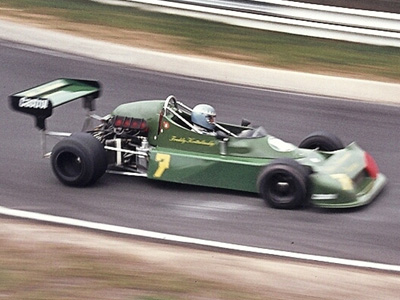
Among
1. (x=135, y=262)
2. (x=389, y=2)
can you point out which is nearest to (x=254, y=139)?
(x=135, y=262)

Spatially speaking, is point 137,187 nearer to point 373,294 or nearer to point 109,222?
point 109,222

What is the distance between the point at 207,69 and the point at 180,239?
20.2 feet

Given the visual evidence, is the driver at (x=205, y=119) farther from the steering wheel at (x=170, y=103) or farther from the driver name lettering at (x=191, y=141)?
the steering wheel at (x=170, y=103)

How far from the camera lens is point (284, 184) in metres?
9.38

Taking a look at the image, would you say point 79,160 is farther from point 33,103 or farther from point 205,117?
point 205,117

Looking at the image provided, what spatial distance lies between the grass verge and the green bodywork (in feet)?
15.5

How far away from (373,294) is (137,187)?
11.2ft

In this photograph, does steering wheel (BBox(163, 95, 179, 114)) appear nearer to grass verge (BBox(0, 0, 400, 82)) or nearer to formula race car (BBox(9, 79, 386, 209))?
formula race car (BBox(9, 79, 386, 209))

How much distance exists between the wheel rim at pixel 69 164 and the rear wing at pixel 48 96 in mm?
482

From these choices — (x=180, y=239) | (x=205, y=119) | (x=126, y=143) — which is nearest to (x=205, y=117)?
(x=205, y=119)

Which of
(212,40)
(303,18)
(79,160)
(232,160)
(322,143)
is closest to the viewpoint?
(232,160)

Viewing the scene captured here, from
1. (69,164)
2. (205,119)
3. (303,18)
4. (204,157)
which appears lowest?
(69,164)

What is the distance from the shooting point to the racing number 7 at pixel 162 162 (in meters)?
10.0

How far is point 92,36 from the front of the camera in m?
15.7
